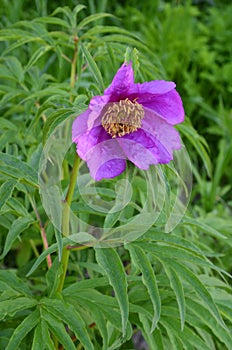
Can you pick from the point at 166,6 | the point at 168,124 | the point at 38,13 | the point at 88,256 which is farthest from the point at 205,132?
the point at 168,124

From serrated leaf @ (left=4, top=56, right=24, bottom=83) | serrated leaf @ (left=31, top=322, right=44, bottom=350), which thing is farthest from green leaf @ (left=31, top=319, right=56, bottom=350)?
serrated leaf @ (left=4, top=56, right=24, bottom=83)

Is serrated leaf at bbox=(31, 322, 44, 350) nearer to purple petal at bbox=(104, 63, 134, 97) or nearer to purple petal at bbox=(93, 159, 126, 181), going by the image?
purple petal at bbox=(93, 159, 126, 181)

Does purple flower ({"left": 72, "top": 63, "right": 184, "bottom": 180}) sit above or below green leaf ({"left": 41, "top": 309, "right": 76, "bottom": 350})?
above

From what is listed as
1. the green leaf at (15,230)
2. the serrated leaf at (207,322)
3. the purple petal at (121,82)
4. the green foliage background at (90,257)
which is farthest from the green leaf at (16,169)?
the serrated leaf at (207,322)

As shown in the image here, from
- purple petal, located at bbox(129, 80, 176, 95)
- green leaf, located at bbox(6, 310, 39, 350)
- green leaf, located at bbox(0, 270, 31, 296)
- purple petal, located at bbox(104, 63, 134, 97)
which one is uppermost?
purple petal, located at bbox(104, 63, 134, 97)

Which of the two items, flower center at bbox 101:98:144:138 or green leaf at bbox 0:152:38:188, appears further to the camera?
green leaf at bbox 0:152:38:188

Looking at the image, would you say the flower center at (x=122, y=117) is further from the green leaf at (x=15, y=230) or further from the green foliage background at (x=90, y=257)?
the green leaf at (x=15, y=230)

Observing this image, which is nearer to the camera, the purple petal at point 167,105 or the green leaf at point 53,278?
the purple petal at point 167,105
